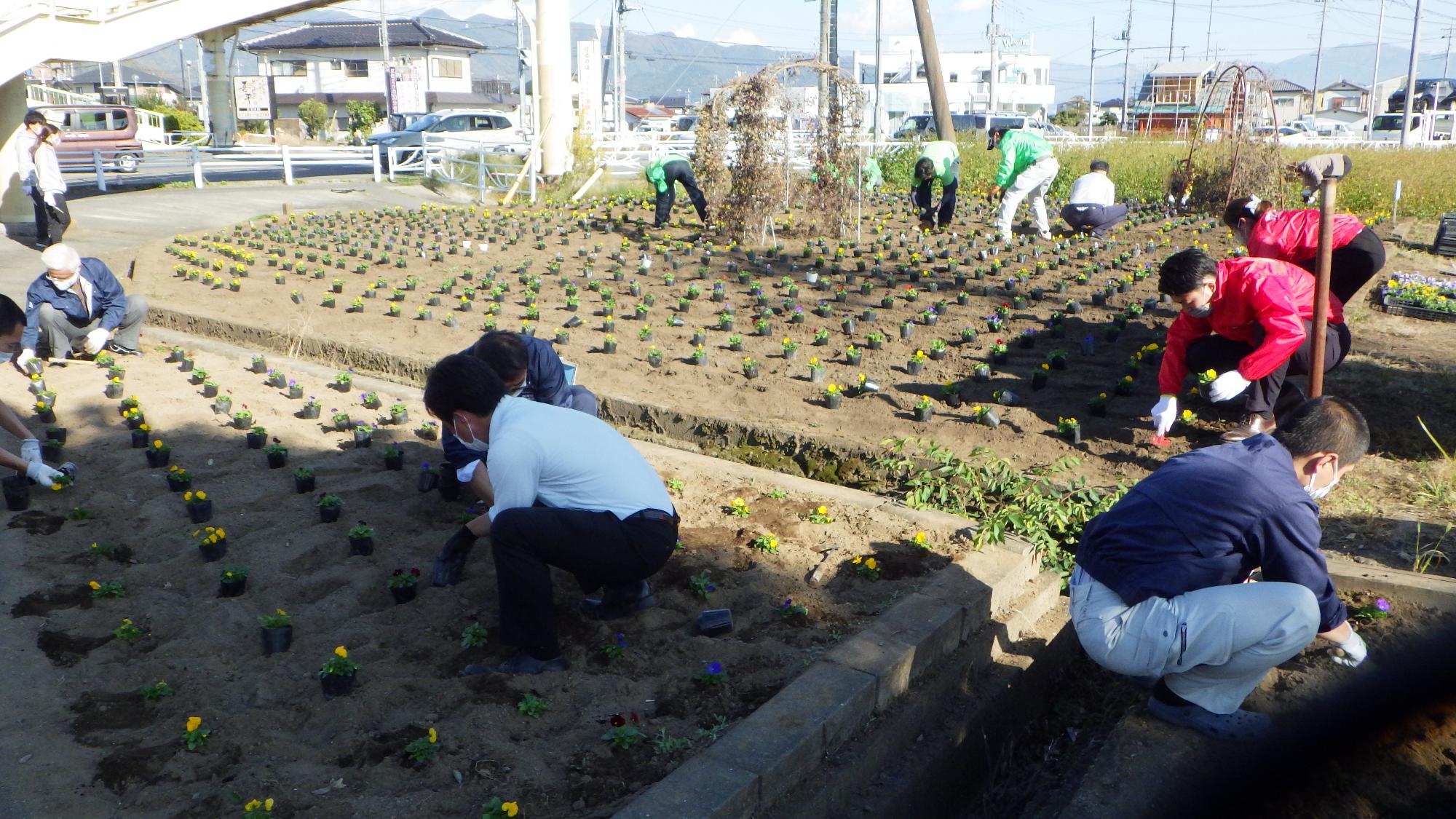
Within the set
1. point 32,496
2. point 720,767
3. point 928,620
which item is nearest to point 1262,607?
point 928,620

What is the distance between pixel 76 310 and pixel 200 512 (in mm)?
3342

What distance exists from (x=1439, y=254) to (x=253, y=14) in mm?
16460

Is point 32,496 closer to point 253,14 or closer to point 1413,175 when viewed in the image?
point 253,14

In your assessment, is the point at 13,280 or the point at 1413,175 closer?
the point at 13,280

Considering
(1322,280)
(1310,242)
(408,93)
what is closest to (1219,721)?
(1322,280)

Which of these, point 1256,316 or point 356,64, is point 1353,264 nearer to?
point 1256,316

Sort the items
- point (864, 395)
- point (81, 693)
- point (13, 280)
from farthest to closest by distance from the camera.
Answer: point (13, 280) → point (864, 395) → point (81, 693)

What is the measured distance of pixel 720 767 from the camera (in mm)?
2744

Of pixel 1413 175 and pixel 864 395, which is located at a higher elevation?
pixel 1413 175

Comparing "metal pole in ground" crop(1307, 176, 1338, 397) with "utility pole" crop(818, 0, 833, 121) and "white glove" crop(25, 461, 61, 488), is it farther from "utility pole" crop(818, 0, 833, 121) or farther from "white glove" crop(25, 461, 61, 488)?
"utility pole" crop(818, 0, 833, 121)

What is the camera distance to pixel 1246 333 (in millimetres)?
5383

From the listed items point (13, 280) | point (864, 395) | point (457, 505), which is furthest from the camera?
point (13, 280)

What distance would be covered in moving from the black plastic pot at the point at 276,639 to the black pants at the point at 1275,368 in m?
4.50

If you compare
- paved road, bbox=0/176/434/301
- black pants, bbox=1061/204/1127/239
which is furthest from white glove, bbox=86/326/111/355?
black pants, bbox=1061/204/1127/239
